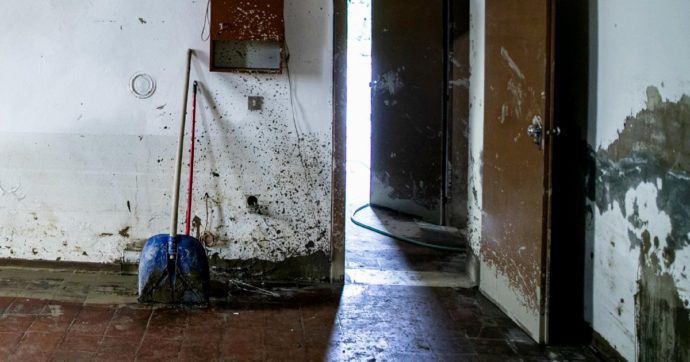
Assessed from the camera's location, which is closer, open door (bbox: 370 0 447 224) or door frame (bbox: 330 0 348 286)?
door frame (bbox: 330 0 348 286)

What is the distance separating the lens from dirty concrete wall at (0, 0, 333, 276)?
3.81 metres

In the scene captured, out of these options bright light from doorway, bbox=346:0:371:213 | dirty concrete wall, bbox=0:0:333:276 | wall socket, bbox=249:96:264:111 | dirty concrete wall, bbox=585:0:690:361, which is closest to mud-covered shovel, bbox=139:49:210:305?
dirty concrete wall, bbox=0:0:333:276

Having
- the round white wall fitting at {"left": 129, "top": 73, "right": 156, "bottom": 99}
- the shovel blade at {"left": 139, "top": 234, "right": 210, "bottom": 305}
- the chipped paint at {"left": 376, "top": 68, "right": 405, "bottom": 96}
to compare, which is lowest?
the shovel blade at {"left": 139, "top": 234, "right": 210, "bottom": 305}

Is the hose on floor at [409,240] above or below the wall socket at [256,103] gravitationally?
below

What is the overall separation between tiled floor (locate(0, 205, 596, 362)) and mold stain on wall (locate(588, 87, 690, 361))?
523 mm

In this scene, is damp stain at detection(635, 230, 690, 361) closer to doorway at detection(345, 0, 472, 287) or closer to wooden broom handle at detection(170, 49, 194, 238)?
wooden broom handle at detection(170, 49, 194, 238)

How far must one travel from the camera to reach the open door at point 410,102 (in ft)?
19.0

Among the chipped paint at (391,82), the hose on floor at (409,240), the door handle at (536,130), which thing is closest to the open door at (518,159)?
the door handle at (536,130)

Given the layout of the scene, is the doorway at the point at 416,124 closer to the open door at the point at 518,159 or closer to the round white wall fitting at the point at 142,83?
the open door at the point at 518,159

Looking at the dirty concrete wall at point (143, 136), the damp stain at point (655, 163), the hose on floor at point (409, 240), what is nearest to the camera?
the damp stain at point (655, 163)

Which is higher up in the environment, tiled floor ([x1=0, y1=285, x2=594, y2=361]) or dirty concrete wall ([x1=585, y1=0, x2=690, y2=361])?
dirty concrete wall ([x1=585, y1=0, x2=690, y2=361])

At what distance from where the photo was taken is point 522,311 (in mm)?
3283

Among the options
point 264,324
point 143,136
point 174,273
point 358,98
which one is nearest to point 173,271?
point 174,273

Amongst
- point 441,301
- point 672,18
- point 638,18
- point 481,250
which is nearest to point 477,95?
point 481,250
